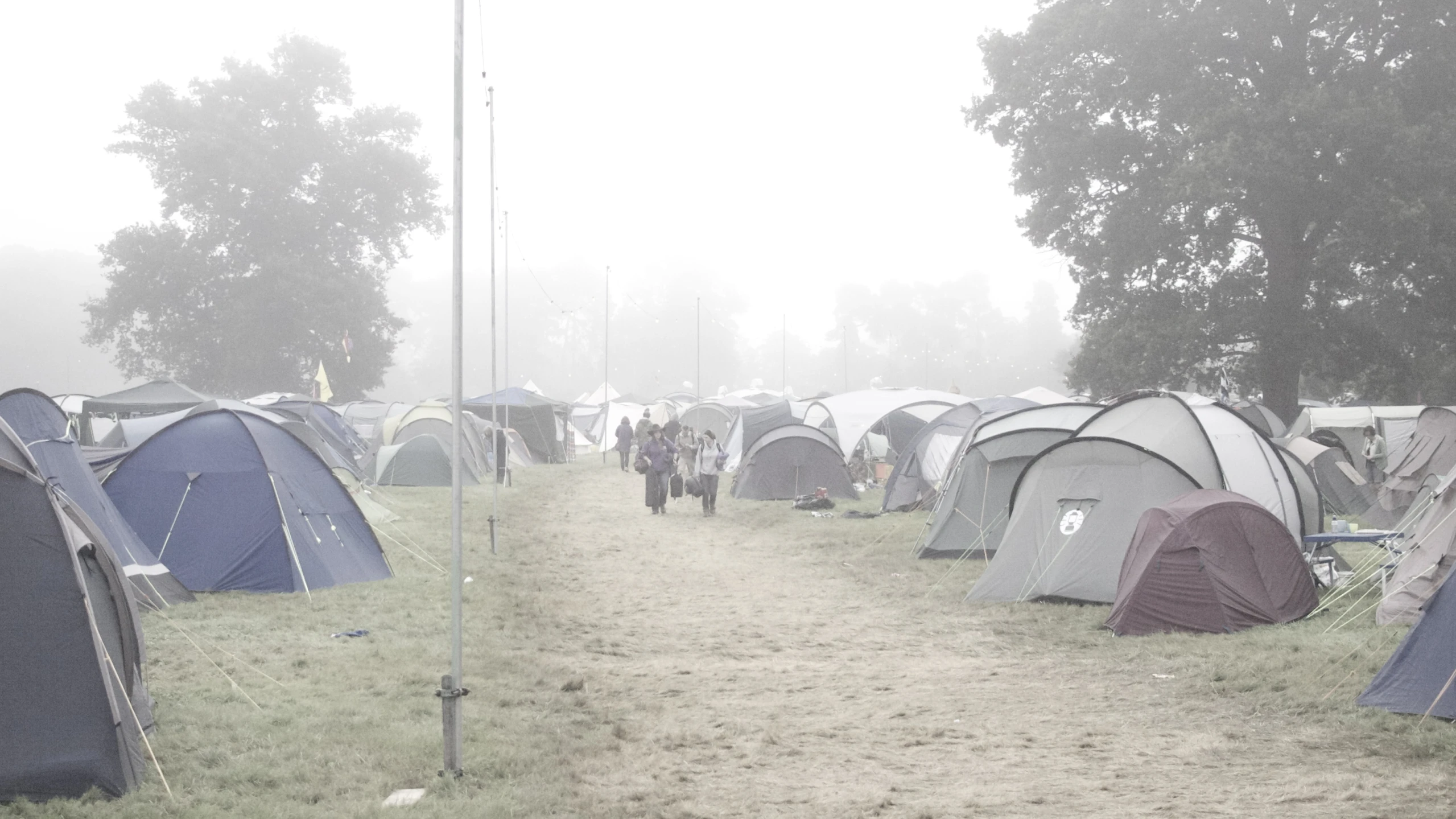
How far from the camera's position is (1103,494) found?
39.2 ft

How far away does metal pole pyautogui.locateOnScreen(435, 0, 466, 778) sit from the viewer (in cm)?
603

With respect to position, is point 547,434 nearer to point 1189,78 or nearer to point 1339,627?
point 1189,78

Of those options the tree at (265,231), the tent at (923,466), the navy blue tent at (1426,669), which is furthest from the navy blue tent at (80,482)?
the tree at (265,231)

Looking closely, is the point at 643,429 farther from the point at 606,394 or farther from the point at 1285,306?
the point at 1285,306

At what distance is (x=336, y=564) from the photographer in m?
12.7

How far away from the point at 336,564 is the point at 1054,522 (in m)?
7.68

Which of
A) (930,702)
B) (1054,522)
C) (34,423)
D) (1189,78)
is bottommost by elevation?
(930,702)

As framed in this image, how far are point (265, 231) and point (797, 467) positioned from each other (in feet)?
123

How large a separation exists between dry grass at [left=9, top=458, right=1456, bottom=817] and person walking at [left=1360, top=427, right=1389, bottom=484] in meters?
14.1

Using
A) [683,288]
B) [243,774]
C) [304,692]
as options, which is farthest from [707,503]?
[683,288]

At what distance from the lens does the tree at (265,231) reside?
50.7m

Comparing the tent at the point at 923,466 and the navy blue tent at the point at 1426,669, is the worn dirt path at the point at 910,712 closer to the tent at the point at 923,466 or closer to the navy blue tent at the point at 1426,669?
the navy blue tent at the point at 1426,669

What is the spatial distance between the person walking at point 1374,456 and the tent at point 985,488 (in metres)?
10.5

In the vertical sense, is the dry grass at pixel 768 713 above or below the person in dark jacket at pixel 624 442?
below
